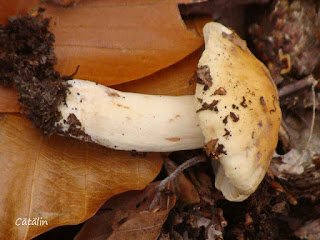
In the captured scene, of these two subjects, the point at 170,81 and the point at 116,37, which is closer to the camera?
the point at 116,37

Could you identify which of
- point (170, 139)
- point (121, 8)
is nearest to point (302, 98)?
point (170, 139)

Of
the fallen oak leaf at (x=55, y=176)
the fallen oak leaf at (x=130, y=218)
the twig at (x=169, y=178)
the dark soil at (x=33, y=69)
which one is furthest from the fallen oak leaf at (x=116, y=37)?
the fallen oak leaf at (x=130, y=218)

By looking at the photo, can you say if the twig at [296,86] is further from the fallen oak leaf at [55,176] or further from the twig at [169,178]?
the fallen oak leaf at [55,176]

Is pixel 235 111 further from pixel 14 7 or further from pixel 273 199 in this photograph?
pixel 14 7

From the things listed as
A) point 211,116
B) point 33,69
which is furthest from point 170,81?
point 33,69

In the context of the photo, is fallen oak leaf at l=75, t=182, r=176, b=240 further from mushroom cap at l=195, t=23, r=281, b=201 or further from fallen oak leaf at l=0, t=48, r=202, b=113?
fallen oak leaf at l=0, t=48, r=202, b=113

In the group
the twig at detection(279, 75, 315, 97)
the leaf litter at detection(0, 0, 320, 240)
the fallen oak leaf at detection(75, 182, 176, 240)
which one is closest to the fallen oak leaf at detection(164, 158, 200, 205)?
the leaf litter at detection(0, 0, 320, 240)

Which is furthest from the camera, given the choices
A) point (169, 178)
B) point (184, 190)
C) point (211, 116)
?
point (184, 190)
